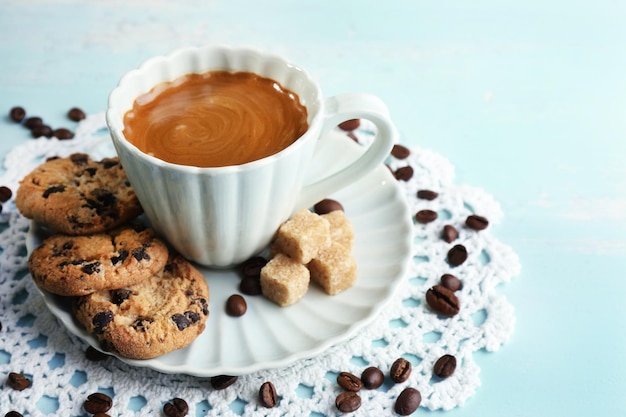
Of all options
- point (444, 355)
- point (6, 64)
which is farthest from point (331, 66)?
point (444, 355)

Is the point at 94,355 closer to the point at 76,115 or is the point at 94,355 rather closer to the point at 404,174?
the point at 76,115

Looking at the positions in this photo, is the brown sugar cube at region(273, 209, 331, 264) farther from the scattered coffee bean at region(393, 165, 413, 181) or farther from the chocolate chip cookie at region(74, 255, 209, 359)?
the scattered coffee bean at region(393, 165, 413, 181)

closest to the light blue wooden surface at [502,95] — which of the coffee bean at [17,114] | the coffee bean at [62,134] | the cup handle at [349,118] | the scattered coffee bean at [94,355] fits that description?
the coffee bean at [17,114]

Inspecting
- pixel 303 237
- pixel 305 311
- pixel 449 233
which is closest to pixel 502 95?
pixel 449 233

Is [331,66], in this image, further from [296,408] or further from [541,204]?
[296,408]

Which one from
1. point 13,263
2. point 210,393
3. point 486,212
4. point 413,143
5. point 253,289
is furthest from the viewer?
point 413,143

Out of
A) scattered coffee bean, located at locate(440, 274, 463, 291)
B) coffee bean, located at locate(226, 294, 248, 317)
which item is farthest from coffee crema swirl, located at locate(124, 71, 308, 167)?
scattered coffee bean, located at locate(440, 274, 463, 291)
